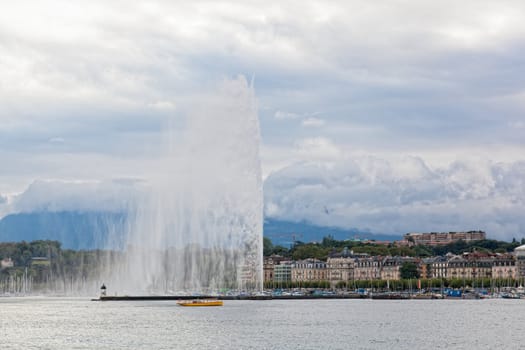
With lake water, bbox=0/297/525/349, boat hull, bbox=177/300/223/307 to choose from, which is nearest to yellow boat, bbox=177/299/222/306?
boat hull, bbox=177/300/223/307

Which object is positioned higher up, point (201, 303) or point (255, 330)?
point (201, 303)

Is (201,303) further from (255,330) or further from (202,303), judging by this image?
(255,330)

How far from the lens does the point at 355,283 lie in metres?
189

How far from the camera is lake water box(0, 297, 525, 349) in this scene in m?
57.3

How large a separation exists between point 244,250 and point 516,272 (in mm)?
114046

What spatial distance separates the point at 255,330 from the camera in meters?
66.2

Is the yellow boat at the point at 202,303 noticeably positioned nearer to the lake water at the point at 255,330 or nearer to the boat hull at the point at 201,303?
the boat hull at the point at 201,303

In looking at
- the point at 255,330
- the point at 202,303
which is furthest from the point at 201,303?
the point at 255,330

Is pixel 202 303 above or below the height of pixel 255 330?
above

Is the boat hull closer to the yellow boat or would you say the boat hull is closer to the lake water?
the yellow boat

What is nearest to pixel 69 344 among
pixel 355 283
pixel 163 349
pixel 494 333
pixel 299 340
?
pixel 163 349

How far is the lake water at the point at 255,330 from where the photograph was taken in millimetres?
57281

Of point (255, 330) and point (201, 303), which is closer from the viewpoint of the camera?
point (255, 330)

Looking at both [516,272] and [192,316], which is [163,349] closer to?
[192,316]
